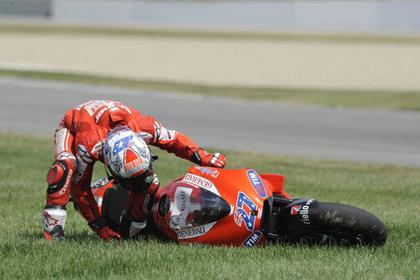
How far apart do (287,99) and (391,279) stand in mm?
18864

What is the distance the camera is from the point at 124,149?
6.53 metres

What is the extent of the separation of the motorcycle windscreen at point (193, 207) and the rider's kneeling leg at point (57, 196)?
0.70 meters

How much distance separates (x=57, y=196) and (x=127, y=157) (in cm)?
68

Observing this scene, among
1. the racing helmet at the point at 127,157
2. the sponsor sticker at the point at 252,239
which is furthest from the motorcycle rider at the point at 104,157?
the sponsor sticker at the point at 252,239

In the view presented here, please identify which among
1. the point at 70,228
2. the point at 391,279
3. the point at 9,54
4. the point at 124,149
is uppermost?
the point at 124,149

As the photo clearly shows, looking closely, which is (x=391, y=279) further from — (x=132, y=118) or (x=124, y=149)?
(x=132, y=118)

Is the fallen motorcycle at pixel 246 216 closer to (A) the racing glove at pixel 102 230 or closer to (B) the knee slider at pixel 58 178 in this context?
(A) the racing glove at pixel 102 230

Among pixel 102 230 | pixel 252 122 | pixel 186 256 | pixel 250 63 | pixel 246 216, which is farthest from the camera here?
pixel 250 63

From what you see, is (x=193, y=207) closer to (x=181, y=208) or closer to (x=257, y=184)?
(x=181, y=208)

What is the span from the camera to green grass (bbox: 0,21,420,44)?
43.0 m

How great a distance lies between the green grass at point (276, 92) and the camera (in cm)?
2352

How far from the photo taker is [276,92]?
25938 millimetres

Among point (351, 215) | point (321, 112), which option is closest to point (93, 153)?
point (351, 215)

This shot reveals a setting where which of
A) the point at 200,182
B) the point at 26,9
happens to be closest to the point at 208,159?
the point at 200,182
